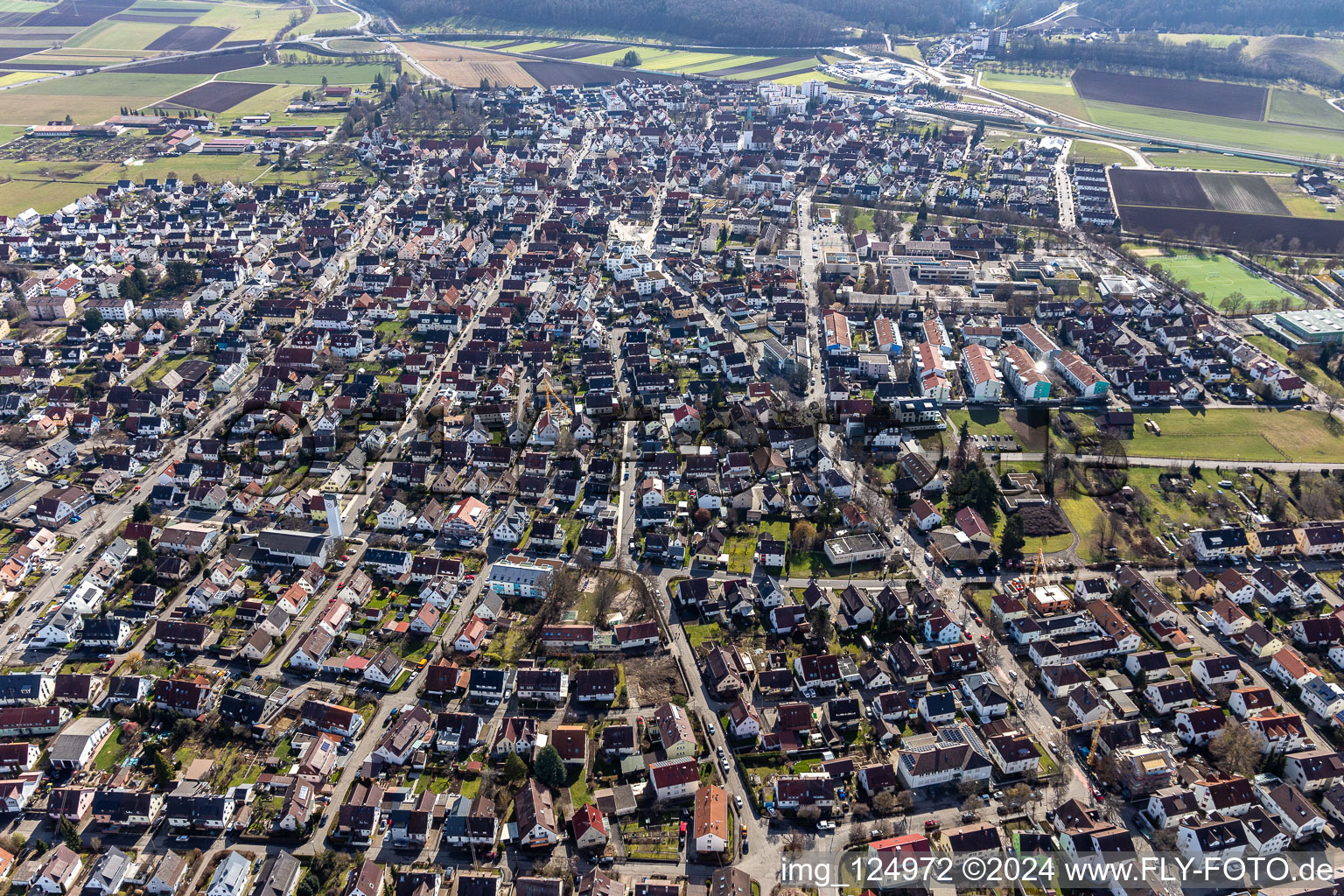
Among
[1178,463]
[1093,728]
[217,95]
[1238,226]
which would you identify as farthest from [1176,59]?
[217,95]

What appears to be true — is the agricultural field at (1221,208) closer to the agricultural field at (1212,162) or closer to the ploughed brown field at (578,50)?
the agricultural field at (1212,162)

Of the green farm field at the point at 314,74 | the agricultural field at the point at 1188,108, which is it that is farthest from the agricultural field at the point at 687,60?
the agricultural field at the point at 1188,108

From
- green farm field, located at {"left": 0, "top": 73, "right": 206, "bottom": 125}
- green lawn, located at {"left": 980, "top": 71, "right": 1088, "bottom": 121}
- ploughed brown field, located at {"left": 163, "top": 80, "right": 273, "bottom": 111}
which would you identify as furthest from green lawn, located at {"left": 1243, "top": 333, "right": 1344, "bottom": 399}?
green farm field, located at {"left": 0, "top": 73, "right": 206, "bottom": 125}

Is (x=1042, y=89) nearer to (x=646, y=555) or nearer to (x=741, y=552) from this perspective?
(x=741, y=552)

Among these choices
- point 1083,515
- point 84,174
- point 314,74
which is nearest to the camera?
point 1083,515

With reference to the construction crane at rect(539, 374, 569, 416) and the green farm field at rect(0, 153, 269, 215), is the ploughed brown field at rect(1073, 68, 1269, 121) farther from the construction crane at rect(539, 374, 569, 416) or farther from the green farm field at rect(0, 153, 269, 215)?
the green farm field at rect(0, 153, 269, 215)
